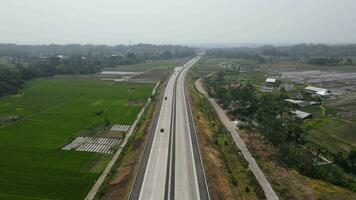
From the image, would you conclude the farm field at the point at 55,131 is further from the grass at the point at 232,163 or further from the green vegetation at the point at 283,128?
the green vegetation at the point at 283,128

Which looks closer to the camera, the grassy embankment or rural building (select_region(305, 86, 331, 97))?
the grassy embankment

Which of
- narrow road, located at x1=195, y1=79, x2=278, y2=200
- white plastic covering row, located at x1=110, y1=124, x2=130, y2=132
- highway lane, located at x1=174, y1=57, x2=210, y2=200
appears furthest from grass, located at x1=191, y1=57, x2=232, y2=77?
highway lane, located at x1=174, y1=57, x2=210, y2=200

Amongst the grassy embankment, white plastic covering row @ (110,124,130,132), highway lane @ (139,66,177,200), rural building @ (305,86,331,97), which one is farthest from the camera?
rural building @ (305,86,331,97)

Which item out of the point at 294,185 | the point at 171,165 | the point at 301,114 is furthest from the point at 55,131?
the point at 301,114

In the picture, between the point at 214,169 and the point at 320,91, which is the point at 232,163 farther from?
the point at 320,91

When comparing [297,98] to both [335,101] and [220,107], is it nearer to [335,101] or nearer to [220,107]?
[335,101]

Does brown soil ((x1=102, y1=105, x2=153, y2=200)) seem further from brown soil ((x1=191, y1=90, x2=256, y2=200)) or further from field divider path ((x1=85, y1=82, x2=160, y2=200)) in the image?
brown soil ((x1=191, y1=90, x2=256, y2=200))

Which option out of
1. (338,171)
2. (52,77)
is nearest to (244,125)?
(338,171)
